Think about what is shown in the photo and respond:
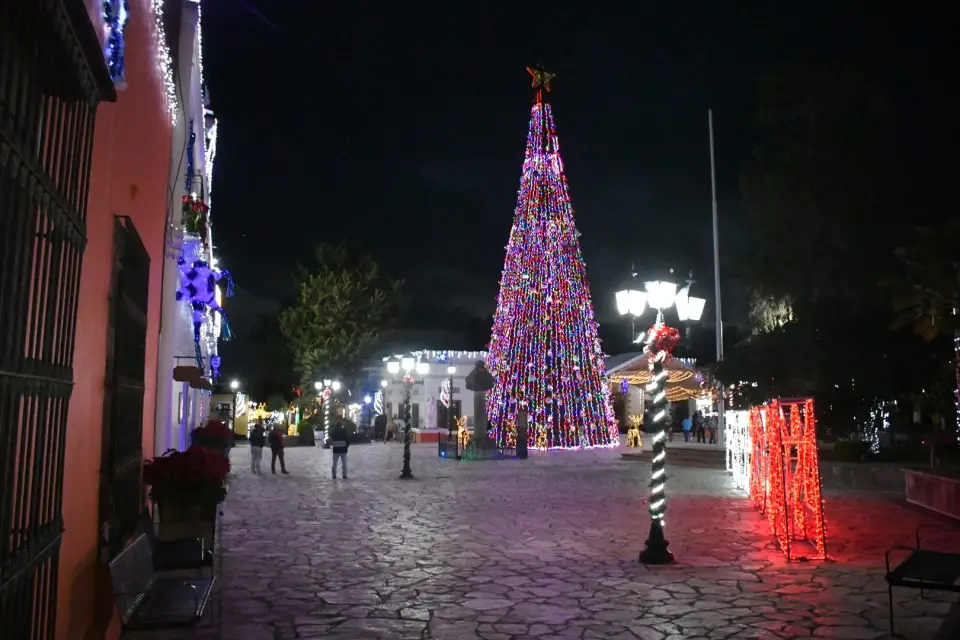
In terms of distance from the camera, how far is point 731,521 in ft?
42.6

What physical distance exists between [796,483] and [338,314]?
38.6 metres

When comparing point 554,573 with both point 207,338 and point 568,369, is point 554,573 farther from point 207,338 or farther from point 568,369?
point 568,369

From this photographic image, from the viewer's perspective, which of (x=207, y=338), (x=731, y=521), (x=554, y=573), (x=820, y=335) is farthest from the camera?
(x=207, y=338)

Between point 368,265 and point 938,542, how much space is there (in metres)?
40.4

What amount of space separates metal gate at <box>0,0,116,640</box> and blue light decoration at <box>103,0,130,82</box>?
118 cm

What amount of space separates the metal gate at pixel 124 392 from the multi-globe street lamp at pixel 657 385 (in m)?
5.63

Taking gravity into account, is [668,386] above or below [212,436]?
above

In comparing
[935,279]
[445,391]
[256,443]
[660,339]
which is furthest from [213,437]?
[445,391]

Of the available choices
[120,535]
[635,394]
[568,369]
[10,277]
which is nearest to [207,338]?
[568,369]

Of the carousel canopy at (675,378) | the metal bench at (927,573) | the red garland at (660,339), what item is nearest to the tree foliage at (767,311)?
the carousel canopy at (675,378)

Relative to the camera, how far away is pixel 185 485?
815cm

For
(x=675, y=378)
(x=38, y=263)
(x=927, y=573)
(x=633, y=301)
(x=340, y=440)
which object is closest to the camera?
(x=38, y=263)

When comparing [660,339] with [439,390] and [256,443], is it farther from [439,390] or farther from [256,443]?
[439,390]

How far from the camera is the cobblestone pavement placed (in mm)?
7035
